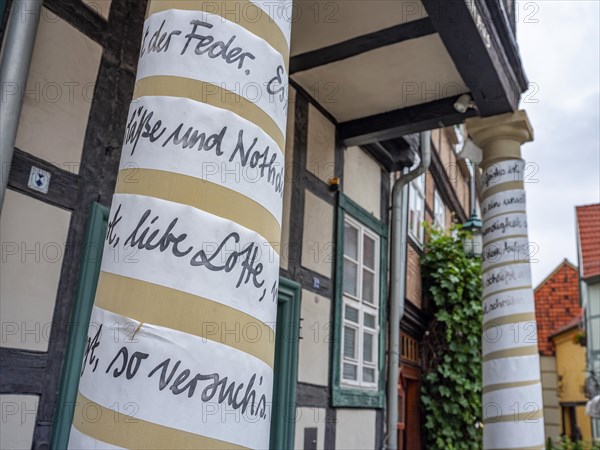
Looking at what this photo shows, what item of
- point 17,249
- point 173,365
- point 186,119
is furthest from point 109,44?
point 173,365

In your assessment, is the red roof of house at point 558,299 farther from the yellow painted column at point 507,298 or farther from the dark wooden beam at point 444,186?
the yellow painted column at point 507,298

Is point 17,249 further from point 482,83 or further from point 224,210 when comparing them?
point 482,83

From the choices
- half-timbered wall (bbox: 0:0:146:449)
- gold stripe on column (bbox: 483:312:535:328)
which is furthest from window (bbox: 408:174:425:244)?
half-timbered wall (bbox: 0:0:146:449)

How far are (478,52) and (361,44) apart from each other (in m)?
0.77

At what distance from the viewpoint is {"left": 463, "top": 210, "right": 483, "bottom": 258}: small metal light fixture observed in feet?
22.1

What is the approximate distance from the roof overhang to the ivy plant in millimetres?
2761

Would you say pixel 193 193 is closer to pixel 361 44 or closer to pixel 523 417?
pixel 361 44

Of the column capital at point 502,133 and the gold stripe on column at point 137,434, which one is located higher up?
the column capital at point 502,133

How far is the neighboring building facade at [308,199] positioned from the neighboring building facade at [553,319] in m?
16.3

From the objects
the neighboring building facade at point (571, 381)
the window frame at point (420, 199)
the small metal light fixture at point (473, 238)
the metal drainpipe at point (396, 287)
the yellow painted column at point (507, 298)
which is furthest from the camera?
the neighboring building facade at point (571, 381)

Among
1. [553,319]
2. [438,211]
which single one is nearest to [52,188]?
[438,211]

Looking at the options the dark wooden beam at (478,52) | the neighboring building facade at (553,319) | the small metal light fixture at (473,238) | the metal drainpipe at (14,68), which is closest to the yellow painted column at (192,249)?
the metal drainpipe at (14,68)

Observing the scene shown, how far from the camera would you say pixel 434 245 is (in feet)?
24.8

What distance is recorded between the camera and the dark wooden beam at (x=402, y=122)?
183 inches
